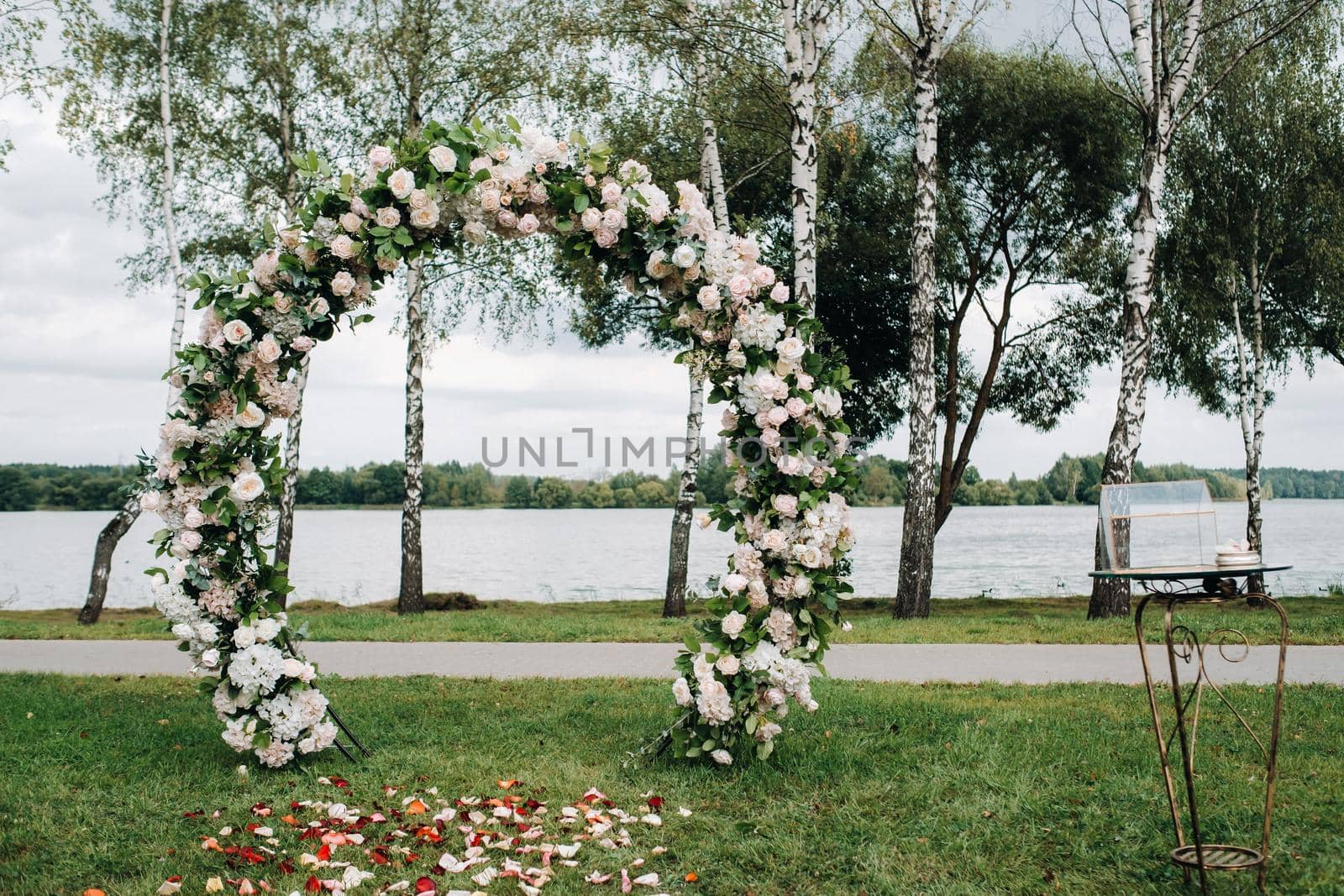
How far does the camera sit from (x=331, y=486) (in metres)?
31.1

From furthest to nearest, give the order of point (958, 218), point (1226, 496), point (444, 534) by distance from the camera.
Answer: point (444, 534), point (958, 218), point (1226, 496)

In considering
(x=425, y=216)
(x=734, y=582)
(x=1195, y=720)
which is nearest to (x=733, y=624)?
(x=734, y=582)

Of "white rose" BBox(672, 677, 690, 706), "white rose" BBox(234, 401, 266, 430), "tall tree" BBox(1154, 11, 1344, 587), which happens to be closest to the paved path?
"white rose" BBox(672, 677, 690, 706)

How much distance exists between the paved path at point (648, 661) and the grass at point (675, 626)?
481mm

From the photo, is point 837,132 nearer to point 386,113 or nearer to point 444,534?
point 386,113

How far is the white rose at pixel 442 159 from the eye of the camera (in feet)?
19.2

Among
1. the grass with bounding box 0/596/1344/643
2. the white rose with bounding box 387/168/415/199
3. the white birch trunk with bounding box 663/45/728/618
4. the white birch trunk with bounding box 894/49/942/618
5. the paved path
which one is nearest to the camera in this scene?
the white rose with bounding box 387/168/415/199

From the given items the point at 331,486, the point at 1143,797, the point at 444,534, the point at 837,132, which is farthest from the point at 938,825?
the point at 444,534

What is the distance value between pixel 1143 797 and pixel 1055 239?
16.1m

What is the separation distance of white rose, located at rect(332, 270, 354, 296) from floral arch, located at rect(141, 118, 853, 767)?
2 cm

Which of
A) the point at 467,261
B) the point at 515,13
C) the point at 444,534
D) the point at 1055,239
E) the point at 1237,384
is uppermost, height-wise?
the point at 515,13

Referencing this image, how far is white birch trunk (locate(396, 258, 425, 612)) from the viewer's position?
50.1ft

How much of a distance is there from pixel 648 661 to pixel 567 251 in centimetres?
488

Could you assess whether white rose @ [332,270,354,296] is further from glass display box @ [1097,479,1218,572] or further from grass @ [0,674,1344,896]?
glass display box @ [1097,479,1218,572]
